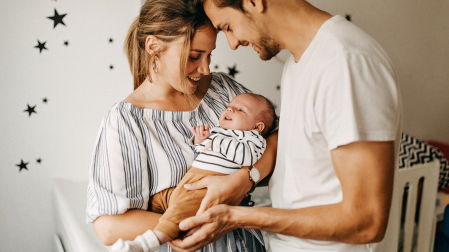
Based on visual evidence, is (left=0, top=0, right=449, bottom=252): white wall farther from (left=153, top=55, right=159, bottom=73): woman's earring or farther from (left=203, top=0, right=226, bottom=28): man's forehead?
(left=203, top=0, right=226, bottom=28): man's forehead

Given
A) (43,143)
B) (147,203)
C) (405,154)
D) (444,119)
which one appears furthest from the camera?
(444,119)

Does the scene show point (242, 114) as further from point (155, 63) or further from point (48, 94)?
point (48, 94)

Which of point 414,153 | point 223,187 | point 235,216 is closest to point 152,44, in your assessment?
point 223,187

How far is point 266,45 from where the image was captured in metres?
1.00

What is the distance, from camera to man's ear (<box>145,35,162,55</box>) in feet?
3.67

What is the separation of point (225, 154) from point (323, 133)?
380 mm

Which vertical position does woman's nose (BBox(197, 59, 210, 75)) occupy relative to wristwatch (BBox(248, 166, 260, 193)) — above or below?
above

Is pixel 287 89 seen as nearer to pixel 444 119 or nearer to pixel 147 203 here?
pixel 147 203

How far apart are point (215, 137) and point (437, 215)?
7.19ft

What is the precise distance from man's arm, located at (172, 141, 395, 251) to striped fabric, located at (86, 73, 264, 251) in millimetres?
207

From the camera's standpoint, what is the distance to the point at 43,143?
157 centimetres

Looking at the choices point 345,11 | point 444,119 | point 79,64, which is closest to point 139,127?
point 79,64

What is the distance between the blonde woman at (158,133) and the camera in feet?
3.13

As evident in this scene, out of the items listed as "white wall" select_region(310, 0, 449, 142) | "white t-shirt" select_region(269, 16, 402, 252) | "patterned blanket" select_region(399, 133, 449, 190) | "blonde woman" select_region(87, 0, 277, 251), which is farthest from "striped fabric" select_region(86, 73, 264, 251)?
"white wall" select_region(310, 0, 449, 142)
